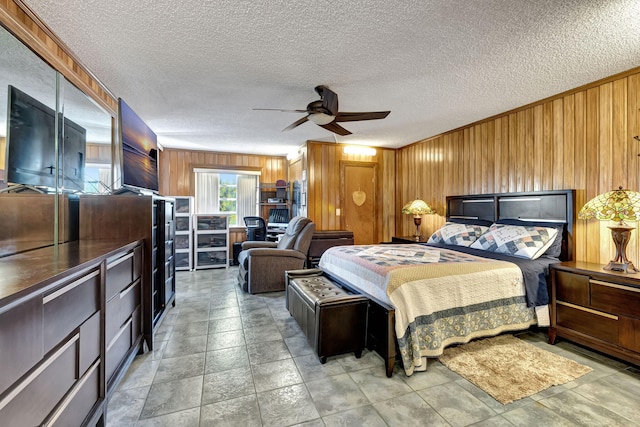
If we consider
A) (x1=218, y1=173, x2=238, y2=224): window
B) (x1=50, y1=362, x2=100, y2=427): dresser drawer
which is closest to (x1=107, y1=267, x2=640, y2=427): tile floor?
(x1=50, y1=362, x2=100, y2=427): dresser drawer

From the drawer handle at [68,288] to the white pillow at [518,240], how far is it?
11.6 ft

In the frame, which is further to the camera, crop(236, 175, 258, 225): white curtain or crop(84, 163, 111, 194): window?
crop(236, 175, 258, 225): white curtain

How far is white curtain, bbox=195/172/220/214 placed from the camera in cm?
609

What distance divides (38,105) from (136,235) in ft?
3.51

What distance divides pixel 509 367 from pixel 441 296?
0.74m

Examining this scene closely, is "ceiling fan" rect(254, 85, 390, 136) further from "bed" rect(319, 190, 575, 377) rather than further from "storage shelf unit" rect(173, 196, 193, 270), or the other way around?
"storage shelf unit" rect(173, 196, 193, 270)

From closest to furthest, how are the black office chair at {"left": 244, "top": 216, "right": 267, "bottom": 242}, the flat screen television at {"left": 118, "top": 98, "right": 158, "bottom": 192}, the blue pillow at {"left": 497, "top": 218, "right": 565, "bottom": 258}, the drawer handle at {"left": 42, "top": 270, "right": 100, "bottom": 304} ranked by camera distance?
the drawer handle at {"left": 42, "top": 270, "right": 100, "bottom": 304} → the flat screen television at {"left": 118, "top": 98, "right": 158, "bottom": 192} → the blue pillow at {"left": 497, "top": 218, "right": 565, "bottom": 258} → the black office chair at {"left": 244, "top": 216, "right": 267, "bottom": 242}

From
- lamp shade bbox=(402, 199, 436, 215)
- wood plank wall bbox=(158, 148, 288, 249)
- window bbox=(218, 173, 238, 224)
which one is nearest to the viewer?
lamp shade bbox=(402, 199, 436, 215)

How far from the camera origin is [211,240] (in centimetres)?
560

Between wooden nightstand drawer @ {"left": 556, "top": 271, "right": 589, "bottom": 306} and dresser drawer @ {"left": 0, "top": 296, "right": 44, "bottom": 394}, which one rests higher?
dresser drawer @ {"left": 0, "top": 296, "right": 44, "bottom": 394}

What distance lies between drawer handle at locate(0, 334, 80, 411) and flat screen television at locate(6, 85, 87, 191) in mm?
1101

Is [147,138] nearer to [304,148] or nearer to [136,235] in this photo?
[136,235]

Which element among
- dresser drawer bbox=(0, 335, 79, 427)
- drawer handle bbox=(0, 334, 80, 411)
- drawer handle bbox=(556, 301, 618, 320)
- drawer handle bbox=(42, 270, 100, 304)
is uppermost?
drawer handle bbox=(42, 270, 100, 304)

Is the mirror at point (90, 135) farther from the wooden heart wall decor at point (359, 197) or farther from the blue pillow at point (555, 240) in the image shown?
the blue pillow at point (555, 240)
